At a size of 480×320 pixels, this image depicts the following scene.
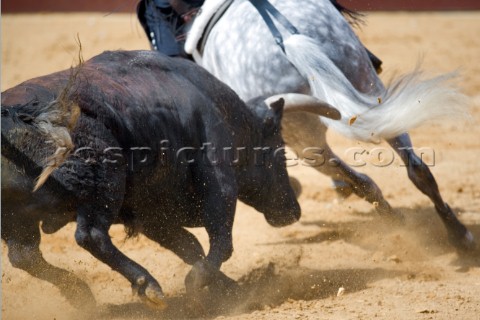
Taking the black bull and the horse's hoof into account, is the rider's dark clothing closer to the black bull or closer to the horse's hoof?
the black bull

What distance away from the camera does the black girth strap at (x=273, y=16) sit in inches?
173

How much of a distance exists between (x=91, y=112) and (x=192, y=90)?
734mm

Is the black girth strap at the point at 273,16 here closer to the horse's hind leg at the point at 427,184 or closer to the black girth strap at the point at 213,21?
the black girth strap at the point at 213,21

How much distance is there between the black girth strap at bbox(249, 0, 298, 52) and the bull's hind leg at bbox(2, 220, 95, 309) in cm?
168

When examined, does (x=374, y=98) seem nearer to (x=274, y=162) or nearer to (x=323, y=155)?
(x=274, y=162)

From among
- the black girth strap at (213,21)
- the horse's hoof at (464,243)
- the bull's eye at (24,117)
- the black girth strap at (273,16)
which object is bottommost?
the horse's hoof at (464,243)

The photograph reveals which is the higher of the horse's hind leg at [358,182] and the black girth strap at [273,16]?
the black girth strap at [273,16]

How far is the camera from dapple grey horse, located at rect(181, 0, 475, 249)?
14.3 feet

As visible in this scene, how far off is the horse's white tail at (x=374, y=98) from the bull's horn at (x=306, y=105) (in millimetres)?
64

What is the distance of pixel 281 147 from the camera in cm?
448

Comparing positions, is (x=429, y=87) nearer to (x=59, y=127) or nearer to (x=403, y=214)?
(x=403, y=214)

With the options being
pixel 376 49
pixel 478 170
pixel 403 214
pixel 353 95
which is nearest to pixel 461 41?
pixel 376 49

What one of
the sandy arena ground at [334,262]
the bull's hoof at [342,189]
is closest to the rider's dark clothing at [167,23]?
the sandy arena ground at [334,262]

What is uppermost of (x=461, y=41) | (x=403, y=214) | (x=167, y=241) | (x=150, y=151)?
(x=150, y=151)
